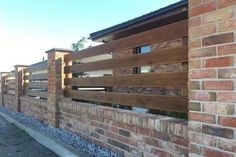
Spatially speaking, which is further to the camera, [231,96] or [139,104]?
[139,104]

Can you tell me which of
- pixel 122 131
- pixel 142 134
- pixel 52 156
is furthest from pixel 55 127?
pixel 142 134

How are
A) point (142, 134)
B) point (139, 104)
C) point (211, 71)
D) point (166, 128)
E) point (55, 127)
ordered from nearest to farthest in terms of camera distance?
point (211, 71), point (166, 128), point (142, 134), point (139, 104), point (55, 127)

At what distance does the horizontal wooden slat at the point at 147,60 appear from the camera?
3.53 m

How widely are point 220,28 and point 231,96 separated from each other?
533 mm

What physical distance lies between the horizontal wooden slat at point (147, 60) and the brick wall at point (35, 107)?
2.43 metres

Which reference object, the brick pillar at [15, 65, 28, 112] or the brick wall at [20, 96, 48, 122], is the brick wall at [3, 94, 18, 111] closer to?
the brick pillar at [15, 65, 28, 112]

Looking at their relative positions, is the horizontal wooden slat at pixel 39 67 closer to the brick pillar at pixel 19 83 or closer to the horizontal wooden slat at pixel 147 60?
the brick pillar at pixel 19 83

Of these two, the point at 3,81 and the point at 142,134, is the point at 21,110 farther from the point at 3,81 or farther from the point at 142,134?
the point at 142,134

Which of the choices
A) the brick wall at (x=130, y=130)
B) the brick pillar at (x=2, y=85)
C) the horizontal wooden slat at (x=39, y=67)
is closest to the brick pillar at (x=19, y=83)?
→ the horizontal wooden slat at (x=39, y=67)

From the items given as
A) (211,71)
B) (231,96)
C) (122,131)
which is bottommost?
(122,131)

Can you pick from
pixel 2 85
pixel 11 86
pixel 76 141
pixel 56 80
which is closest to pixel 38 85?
pixel 56 80

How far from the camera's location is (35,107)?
859 centimetres

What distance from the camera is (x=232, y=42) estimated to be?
2367mm

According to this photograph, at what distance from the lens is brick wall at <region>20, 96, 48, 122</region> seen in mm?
7752
